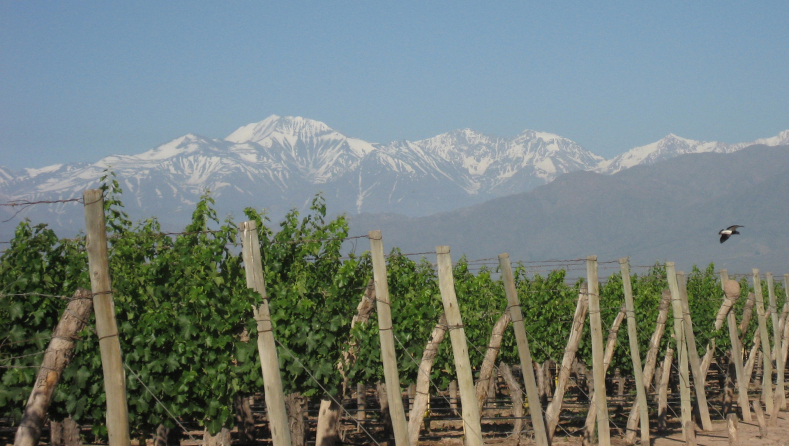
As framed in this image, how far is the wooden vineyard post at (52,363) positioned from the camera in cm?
843

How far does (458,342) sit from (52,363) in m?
5.21

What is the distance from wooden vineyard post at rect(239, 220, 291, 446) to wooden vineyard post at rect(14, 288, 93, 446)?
74.4 inches

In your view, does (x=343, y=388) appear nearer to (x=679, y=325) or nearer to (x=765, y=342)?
(x=679, y=325)

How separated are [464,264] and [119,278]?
11.2 metres

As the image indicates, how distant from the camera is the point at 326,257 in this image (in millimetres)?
13477

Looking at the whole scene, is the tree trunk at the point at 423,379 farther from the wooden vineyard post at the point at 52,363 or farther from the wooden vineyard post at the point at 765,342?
the wooden vineyard post at the point at 765,342

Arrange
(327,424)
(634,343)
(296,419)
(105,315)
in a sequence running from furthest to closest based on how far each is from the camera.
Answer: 1. (634,343)
2. (296,419)
3. (327,424)
4. (105,315)

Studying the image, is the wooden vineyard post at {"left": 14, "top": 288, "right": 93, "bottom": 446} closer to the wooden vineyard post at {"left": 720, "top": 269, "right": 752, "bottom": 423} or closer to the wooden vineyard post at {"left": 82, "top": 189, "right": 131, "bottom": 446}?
the wooden vineyard post at {"left": 82, "top": 189, "right": 131, "bottom": 446}

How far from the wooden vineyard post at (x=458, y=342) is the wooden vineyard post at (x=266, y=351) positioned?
2.63 metres

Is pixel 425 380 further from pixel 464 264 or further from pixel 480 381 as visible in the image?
pixel 464 264

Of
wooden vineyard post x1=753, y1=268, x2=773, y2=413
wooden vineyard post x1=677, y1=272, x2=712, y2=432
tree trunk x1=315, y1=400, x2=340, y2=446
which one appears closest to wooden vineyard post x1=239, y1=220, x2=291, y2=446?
tree trunk x1=315, y1=400, x2=340, y2=446

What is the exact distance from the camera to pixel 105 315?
801 cm

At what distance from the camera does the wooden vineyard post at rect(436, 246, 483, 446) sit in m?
11.1

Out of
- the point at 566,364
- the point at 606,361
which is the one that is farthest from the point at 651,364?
the point at 566,364
